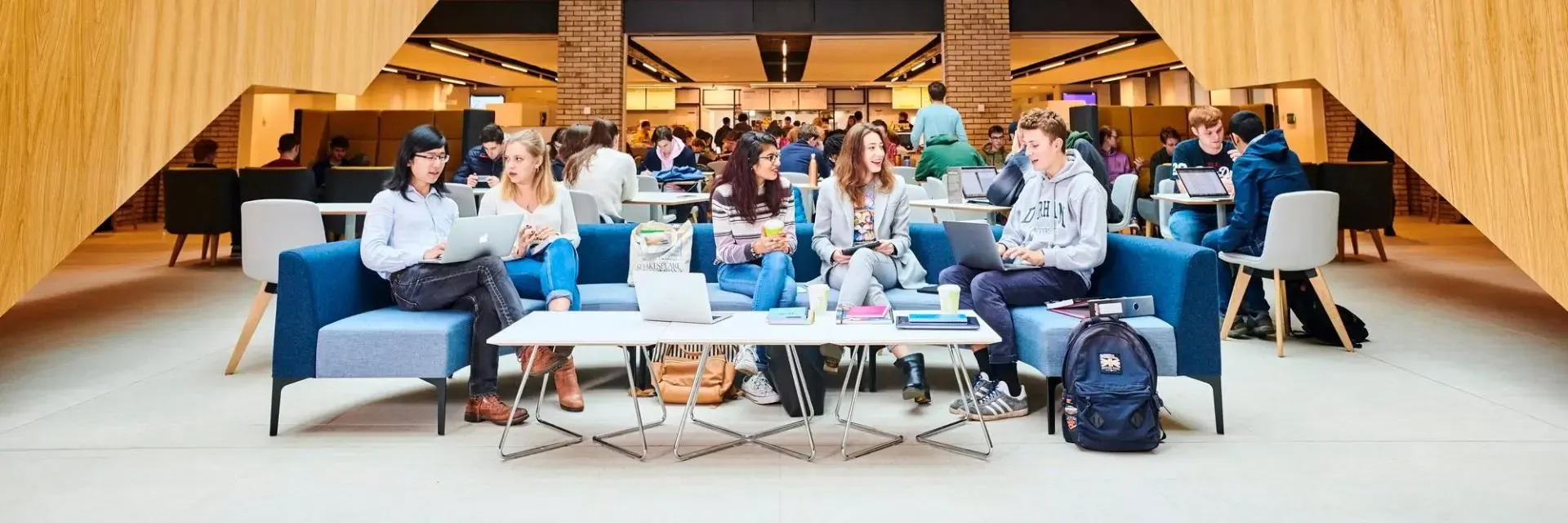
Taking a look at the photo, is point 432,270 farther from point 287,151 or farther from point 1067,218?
point 287,151

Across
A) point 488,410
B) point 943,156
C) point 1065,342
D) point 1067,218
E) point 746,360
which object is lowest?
point 488,410

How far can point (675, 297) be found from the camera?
3115 mm

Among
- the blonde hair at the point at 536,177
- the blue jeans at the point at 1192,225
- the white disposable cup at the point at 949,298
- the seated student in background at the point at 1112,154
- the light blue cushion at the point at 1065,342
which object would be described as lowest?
the light blue cushion at the point at 1065,342

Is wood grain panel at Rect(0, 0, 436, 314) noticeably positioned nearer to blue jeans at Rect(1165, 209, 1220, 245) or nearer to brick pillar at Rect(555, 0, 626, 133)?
blue jeans at Rect(1165, 209, 1220, 245)

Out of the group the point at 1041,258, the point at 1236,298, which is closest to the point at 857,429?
the point at 1041,258

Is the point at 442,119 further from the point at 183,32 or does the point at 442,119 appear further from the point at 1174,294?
the point at 1174,294

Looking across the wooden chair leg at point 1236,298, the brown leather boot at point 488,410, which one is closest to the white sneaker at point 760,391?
the brown leather boot at point 488,410

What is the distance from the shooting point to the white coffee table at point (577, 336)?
2.85 meters

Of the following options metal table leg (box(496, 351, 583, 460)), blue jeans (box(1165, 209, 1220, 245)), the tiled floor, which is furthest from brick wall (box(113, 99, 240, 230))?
blue jeans (box(1165, 209, 1220, 245))

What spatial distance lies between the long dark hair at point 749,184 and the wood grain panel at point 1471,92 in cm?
296

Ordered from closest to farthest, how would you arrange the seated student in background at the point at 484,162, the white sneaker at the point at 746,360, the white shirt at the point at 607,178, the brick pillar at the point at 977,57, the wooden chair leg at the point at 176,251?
the white sneaker at the point at 746,360 < the white shirt at the point at 607,178 < the seated student in background at the point at 484,162 < the wooden chair leg at the point at 176,251 < the brick pillar at the point at 977,57

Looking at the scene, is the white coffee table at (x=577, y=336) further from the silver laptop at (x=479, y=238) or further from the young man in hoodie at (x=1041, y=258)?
the young man in hoodie at (x=1041, y=258)

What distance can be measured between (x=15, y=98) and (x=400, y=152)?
1431 millimetres

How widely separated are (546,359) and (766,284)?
97cm
